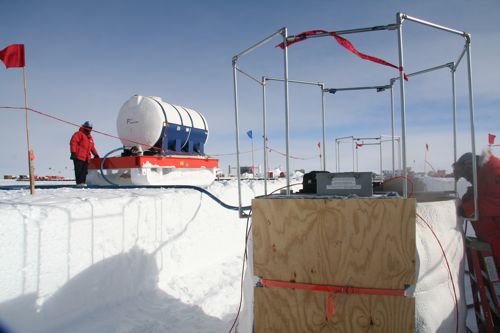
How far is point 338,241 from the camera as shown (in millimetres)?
2221

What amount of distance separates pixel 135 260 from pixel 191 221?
1428mm

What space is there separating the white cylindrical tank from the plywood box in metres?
7.25

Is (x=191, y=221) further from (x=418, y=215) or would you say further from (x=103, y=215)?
(x=418, y=215)

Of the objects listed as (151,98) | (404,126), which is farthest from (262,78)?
(151,98)

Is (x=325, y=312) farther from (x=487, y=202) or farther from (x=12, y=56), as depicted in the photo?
(x=12, y=56)

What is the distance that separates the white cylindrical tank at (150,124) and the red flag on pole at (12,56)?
4.28 m

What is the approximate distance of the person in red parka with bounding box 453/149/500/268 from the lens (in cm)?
322

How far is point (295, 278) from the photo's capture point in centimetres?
234

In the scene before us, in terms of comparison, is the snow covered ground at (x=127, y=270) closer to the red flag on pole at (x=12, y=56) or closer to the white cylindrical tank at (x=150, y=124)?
the red flag on pole at (x=12, y=56)

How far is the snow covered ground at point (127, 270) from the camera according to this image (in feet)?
9.07

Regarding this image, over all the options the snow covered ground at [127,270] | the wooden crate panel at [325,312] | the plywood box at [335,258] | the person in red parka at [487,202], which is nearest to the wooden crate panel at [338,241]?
the plywood box at [335,258]

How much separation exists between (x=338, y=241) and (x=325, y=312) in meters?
0.53

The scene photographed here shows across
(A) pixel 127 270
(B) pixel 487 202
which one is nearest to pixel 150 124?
(A) pixel 127 270

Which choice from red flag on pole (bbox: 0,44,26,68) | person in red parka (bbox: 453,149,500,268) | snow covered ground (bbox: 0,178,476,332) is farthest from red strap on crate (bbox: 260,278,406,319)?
red flag on pole (bbox: 0,44,26,68)
